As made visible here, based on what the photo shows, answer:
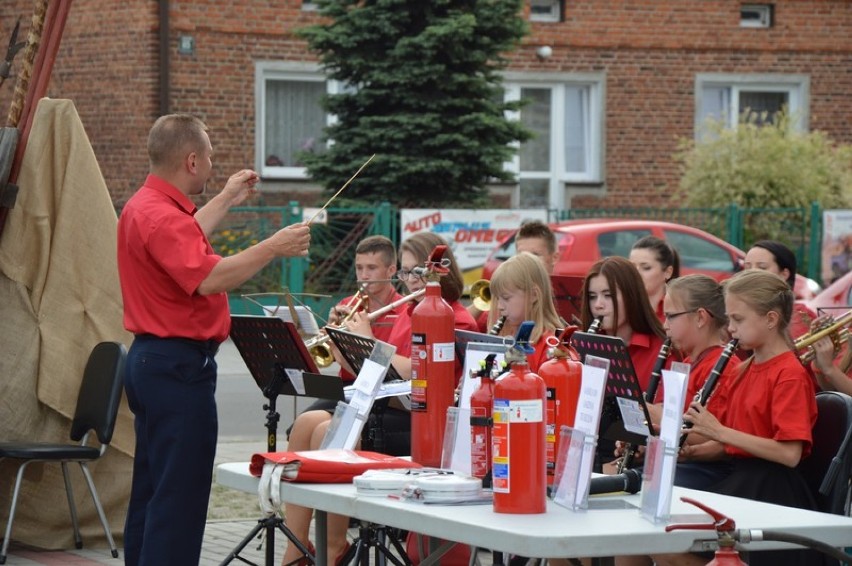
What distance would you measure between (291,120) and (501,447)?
19.1 metres

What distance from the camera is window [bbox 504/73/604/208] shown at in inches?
951

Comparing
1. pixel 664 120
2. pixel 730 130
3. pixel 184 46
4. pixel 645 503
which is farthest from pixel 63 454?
pixel 664 120

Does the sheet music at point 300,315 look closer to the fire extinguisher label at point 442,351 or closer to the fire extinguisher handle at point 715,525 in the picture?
the fire extinguisher label at point 442,351

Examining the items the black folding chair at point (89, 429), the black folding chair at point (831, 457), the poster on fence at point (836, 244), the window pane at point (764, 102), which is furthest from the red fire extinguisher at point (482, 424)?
the window pane at point (764, 102)

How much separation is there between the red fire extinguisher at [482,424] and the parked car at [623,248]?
11312mm

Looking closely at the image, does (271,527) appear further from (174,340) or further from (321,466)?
(321,466)

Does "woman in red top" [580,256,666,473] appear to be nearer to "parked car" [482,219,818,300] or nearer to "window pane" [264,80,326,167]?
"parked car" [482,219,818,300]

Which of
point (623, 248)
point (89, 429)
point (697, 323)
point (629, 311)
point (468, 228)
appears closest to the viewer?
point (697, 323)

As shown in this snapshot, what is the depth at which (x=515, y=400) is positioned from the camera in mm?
4086

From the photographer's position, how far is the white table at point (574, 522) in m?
3.82

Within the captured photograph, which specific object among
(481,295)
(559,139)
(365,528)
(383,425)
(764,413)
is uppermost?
(559,139)

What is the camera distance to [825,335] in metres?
6.67

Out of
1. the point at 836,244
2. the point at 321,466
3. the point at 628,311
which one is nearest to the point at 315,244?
the point at 836,244

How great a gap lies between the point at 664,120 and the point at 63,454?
18064 mm
